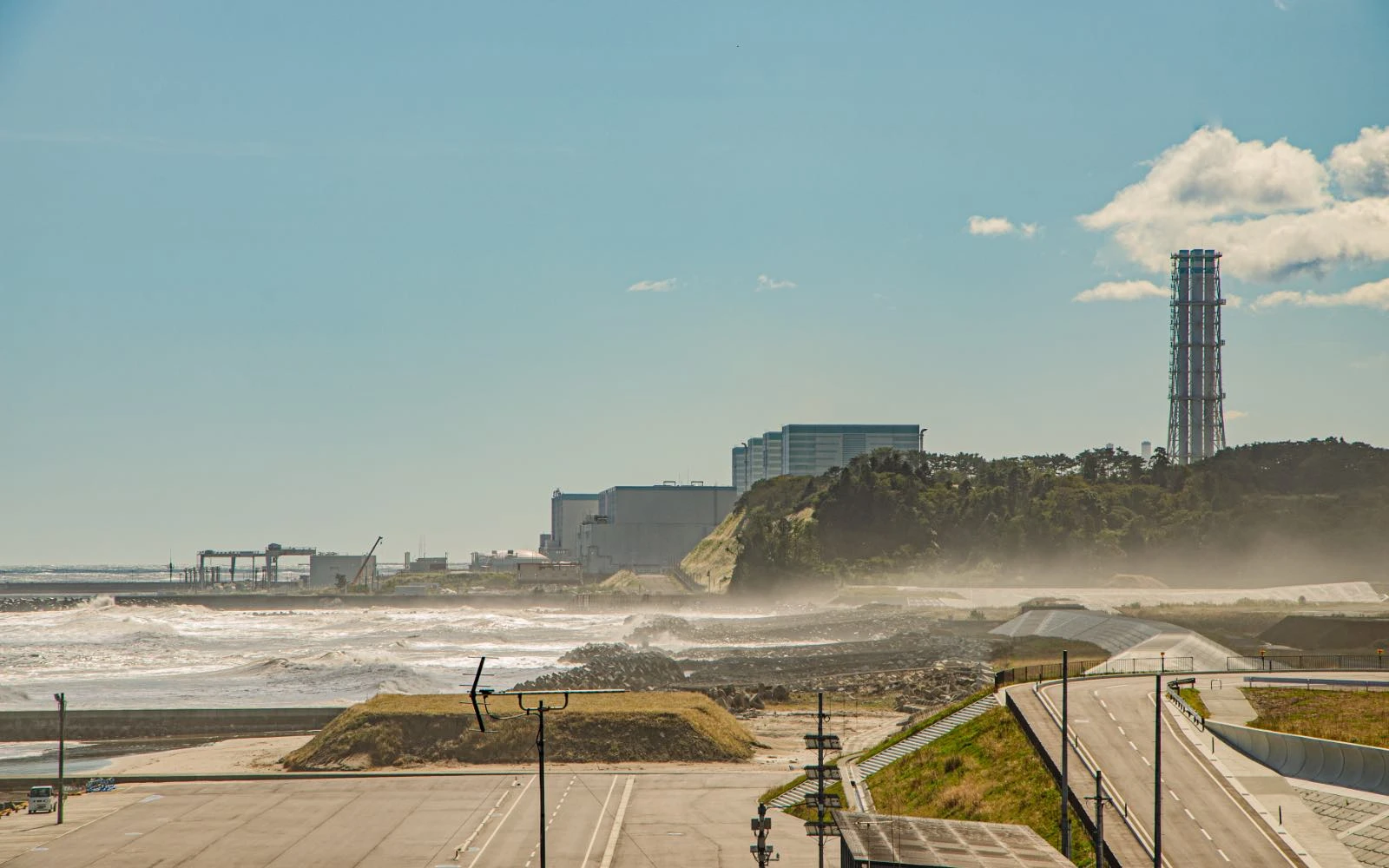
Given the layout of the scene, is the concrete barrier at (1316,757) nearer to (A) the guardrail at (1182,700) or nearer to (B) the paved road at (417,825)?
(A) the guardrail at (1182,700)

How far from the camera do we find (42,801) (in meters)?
50.7

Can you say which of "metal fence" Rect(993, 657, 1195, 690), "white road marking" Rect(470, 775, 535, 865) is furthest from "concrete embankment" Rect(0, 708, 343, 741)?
"metal fence" Rect(993, 657, 1195, 690)

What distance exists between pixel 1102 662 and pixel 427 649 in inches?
3197

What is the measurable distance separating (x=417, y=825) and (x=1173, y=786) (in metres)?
28.1

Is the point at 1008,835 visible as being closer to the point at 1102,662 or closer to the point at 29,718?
the point at 1102,662

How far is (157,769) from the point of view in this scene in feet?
201

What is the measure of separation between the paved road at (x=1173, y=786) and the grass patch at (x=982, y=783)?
220cm

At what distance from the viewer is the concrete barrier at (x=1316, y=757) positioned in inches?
1587

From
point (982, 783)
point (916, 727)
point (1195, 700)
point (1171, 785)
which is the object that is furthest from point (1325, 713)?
point (916, 727)

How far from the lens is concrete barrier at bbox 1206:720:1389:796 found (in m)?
40.3

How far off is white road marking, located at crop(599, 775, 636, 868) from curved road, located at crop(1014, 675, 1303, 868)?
16.3 metres

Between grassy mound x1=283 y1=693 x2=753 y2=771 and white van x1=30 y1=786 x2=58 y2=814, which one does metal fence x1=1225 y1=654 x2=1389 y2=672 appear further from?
white van x1=30 y1=786 x2=58 y2=814

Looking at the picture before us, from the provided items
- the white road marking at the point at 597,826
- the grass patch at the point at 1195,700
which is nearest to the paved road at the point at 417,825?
the white road marking at the point at 597,826

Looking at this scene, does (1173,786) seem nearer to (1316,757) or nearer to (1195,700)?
(1316,757)
